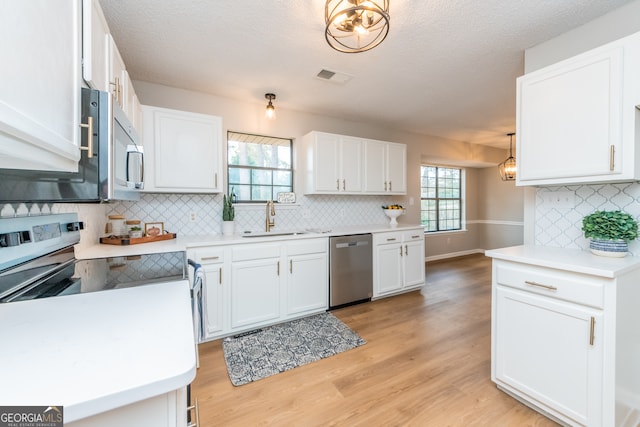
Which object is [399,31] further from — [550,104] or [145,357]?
[145,357]

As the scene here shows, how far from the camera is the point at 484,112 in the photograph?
3.68 meters

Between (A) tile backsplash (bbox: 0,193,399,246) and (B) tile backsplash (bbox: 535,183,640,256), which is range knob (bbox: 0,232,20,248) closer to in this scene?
(A) tile backsplash (bbox: 0,193,399,246)

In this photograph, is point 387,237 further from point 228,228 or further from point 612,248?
point 612,248

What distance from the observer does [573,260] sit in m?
1.51

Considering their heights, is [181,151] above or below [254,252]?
above

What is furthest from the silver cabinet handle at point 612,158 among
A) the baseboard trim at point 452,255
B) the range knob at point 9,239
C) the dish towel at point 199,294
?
the baseboard trim at point 452,255

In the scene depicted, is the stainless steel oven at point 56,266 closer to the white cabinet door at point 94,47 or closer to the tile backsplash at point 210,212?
the tile backsplash at point 210,212

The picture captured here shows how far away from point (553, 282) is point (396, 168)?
2758mm

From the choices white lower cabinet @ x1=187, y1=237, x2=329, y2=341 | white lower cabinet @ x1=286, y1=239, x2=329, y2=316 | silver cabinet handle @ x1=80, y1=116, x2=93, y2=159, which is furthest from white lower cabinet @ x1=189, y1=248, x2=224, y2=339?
silver cabinet handle @ x1=80, y1=116, x2=93, y2=159

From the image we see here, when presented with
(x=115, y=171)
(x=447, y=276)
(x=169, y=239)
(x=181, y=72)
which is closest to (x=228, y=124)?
(x=181, y=72)

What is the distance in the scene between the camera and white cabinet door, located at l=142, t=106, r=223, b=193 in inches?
97.3

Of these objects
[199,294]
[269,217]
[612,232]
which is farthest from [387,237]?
[199,294]

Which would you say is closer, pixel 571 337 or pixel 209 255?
pixel 571 337

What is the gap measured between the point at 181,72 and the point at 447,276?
4654 millimetres
